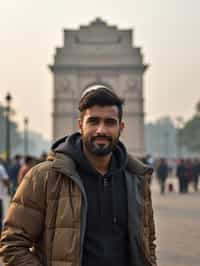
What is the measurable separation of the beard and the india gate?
2197 inches

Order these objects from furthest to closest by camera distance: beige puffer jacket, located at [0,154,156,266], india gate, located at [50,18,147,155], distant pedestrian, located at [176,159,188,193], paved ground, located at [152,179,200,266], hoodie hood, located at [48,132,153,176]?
india gate, located at [50,18,147,155] → distant pedestrian, located at [176,159,188,193] → paved ground, located at [152,179,200,266] → hoodie hood, located at [48,132,153,176] → beige puffer jacket, located at [0,154,156,266]

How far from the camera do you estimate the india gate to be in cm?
6019

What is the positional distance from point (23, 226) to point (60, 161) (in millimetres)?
310

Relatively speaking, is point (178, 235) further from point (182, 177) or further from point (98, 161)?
point (182, 177)

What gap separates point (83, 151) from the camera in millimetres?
3455

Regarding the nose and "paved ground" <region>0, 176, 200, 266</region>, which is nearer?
the nose

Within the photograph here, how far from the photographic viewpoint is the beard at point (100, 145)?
334cm

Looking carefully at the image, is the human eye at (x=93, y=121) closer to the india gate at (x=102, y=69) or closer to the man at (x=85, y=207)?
the man at (x=85, y=207)

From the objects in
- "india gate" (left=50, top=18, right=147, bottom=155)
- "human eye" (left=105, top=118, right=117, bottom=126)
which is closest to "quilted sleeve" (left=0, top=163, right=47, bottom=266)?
"human eye" (left=105, top=118, right=117, bottom=126)

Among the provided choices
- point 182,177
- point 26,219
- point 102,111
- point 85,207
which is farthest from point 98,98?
point 182,177

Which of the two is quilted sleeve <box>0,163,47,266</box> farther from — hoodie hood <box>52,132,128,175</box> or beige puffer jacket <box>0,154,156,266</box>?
hoodie hood <box>52,132,128,175</box>

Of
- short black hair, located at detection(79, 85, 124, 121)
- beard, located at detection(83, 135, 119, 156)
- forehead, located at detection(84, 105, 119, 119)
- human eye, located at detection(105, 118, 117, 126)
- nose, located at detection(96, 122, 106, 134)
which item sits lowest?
beard, located at detection(83, 135, 119, 156)

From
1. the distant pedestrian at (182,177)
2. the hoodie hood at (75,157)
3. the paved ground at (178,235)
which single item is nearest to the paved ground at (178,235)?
the paved ground at (178,235)

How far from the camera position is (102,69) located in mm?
61938
